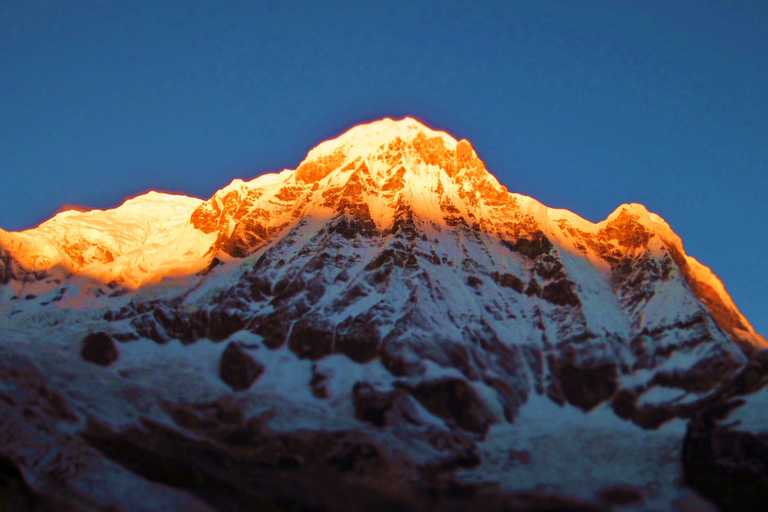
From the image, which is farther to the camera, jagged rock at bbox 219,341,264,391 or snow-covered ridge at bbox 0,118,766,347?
snow-covered ridge at bbox 0,118,766,347

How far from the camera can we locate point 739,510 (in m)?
92.8

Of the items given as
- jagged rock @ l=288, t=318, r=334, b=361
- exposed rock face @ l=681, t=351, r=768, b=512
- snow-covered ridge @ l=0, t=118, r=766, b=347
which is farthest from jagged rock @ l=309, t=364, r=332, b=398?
exposed rock face @ l=681, t=351, r=768, b=512

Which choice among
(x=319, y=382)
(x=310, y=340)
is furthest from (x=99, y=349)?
(x=319, y=382)

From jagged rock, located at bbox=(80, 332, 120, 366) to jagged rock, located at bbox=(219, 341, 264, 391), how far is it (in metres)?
14.5

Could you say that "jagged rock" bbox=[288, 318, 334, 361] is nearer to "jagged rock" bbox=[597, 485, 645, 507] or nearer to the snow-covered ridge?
the snow-covered ridge

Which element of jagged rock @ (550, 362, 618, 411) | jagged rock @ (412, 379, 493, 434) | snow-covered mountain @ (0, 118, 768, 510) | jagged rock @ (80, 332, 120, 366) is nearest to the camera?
snow-covered mountain @ (0, 118, 768, 510)

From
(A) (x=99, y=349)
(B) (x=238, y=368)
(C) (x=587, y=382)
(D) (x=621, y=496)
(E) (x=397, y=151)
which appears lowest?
(D) (x=621, y=496)

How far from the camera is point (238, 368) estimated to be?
123 m

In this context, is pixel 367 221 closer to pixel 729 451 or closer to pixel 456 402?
pixel 456 402

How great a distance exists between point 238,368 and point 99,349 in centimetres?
1947

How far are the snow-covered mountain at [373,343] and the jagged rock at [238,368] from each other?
264 millimetres

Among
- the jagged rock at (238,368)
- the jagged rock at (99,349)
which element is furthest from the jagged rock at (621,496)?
the jagged rock at (99,349)

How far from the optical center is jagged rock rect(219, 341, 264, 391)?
120 m

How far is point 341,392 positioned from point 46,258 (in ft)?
218
